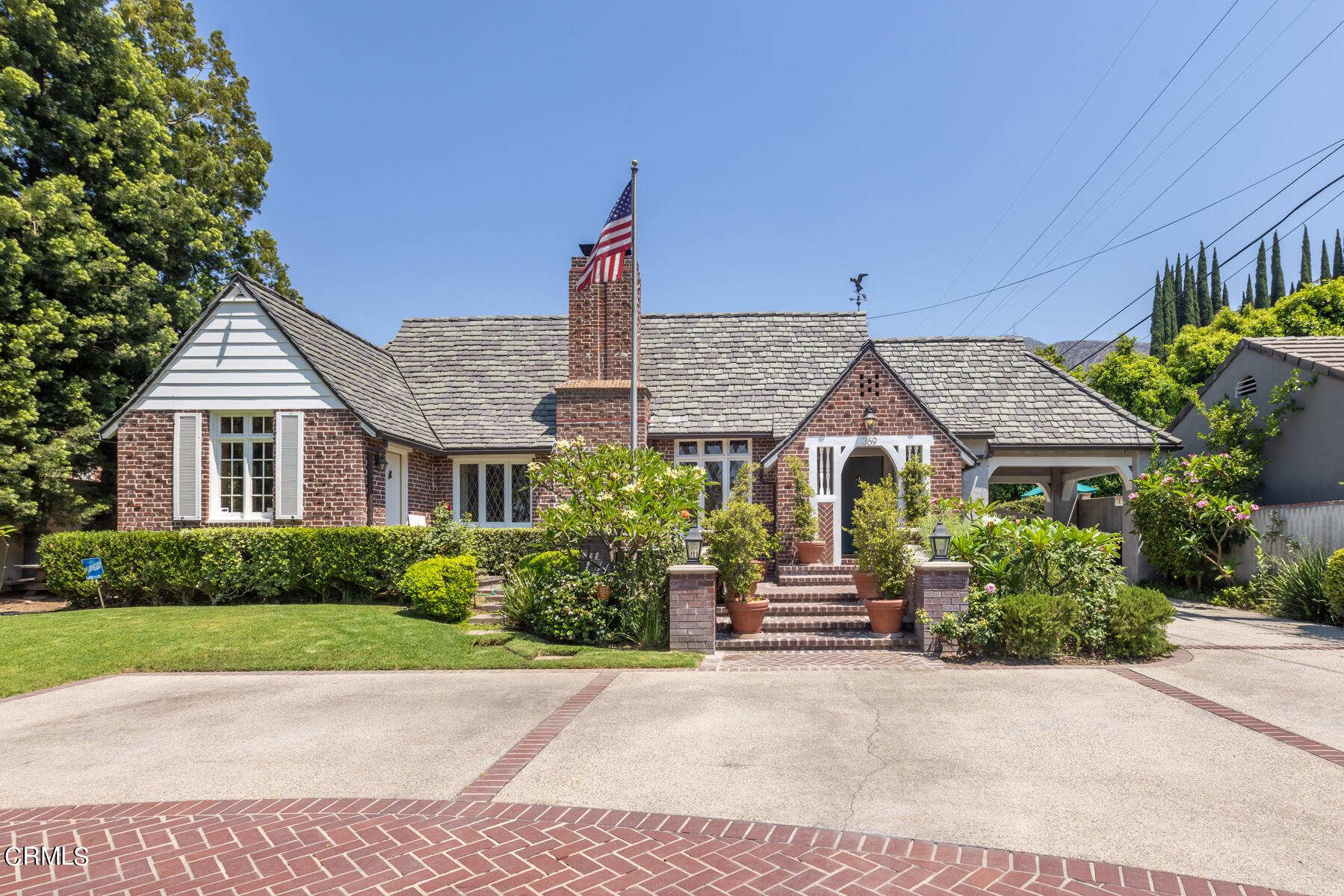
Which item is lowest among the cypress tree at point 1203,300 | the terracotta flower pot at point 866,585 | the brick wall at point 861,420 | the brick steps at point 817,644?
the brick steps at point 817,644

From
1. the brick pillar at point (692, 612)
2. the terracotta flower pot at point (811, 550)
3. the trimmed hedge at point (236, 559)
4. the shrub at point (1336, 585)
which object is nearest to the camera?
the brick pillar at point (692, 612)

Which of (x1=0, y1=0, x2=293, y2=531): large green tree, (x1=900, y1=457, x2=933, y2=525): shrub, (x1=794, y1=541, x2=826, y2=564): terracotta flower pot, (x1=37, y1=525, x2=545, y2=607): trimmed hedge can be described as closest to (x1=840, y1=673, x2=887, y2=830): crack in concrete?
Answer: (x1=794, y1=541, x2=826, y2=564): terracotta flower pot

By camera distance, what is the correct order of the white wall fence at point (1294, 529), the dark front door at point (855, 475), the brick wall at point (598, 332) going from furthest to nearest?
the dark front door at point (855, 475), the brick wall at point (598, 332), the white wall fence at point (1294, 529)

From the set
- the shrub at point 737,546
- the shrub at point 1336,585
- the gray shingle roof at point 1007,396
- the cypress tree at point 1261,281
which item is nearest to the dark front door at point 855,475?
the gray shingle roof at point 1007,396

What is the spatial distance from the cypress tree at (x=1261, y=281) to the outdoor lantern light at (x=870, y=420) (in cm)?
6392

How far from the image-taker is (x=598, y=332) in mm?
15883

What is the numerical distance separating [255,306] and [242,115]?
14.0 meters

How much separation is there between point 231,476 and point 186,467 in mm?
794

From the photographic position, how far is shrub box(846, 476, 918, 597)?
1130 centimetres

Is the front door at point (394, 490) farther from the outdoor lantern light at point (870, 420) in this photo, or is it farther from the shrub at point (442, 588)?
the outdoor lantern light at point (870, 420)

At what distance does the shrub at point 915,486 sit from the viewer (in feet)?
47.5

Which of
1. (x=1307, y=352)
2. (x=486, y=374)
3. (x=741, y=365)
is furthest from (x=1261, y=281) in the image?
(x=486, y=374)

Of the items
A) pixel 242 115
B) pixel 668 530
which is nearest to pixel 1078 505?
pixel 668 530

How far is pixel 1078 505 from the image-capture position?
21438 mm
